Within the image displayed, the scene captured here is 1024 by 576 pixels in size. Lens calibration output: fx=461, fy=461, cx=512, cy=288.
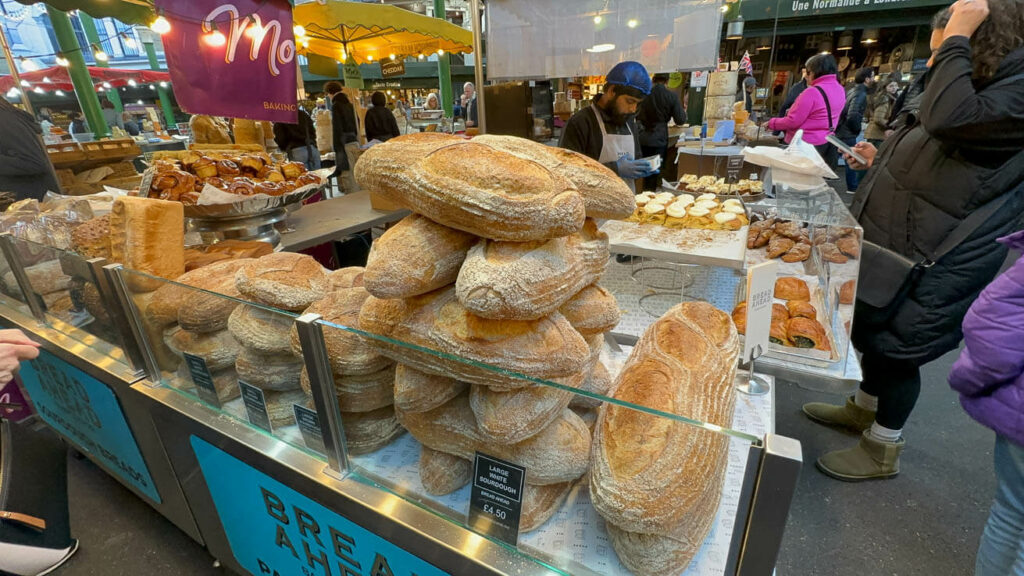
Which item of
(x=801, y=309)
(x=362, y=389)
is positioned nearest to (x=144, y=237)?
(x=362, y=389)

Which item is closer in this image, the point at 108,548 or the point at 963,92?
the point at 963,92

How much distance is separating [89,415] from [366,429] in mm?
1664

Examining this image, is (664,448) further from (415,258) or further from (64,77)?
(64,77)

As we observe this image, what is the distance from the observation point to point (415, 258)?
80 cm

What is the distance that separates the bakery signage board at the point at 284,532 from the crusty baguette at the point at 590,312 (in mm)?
604

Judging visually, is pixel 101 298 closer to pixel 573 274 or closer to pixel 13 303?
pixel 13 303

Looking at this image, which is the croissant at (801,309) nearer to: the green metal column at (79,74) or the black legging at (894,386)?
the black legging at (894,386)

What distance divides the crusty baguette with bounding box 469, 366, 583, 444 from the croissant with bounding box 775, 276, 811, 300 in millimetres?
1662

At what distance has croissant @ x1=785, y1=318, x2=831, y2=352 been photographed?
166 cm

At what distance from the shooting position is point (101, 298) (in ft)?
5.05

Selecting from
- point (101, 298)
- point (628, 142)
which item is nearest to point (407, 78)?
point (628, 142)

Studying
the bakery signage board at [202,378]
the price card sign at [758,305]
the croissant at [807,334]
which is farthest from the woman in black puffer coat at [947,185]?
the bakery signage board at [202,378]

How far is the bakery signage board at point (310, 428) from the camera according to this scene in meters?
1.13

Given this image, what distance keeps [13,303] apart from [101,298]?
4.02ft
